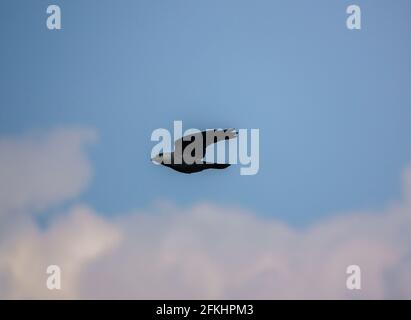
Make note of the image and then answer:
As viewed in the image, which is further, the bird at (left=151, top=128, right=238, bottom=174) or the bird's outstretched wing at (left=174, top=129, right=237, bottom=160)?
the bird at (left=151, top=128, right=238, bottom=174)

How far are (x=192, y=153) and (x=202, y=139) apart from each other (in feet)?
4.69

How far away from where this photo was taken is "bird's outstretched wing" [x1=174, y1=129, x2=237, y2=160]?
84.4 ft

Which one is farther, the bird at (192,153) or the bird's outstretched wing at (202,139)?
the bird at (192,153)

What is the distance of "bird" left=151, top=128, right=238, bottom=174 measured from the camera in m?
26.0

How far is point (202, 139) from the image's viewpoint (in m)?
26.8

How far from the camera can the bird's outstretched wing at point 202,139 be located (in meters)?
25.7

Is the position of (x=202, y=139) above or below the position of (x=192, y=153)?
above

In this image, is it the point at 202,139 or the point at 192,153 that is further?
the point at 192,153
